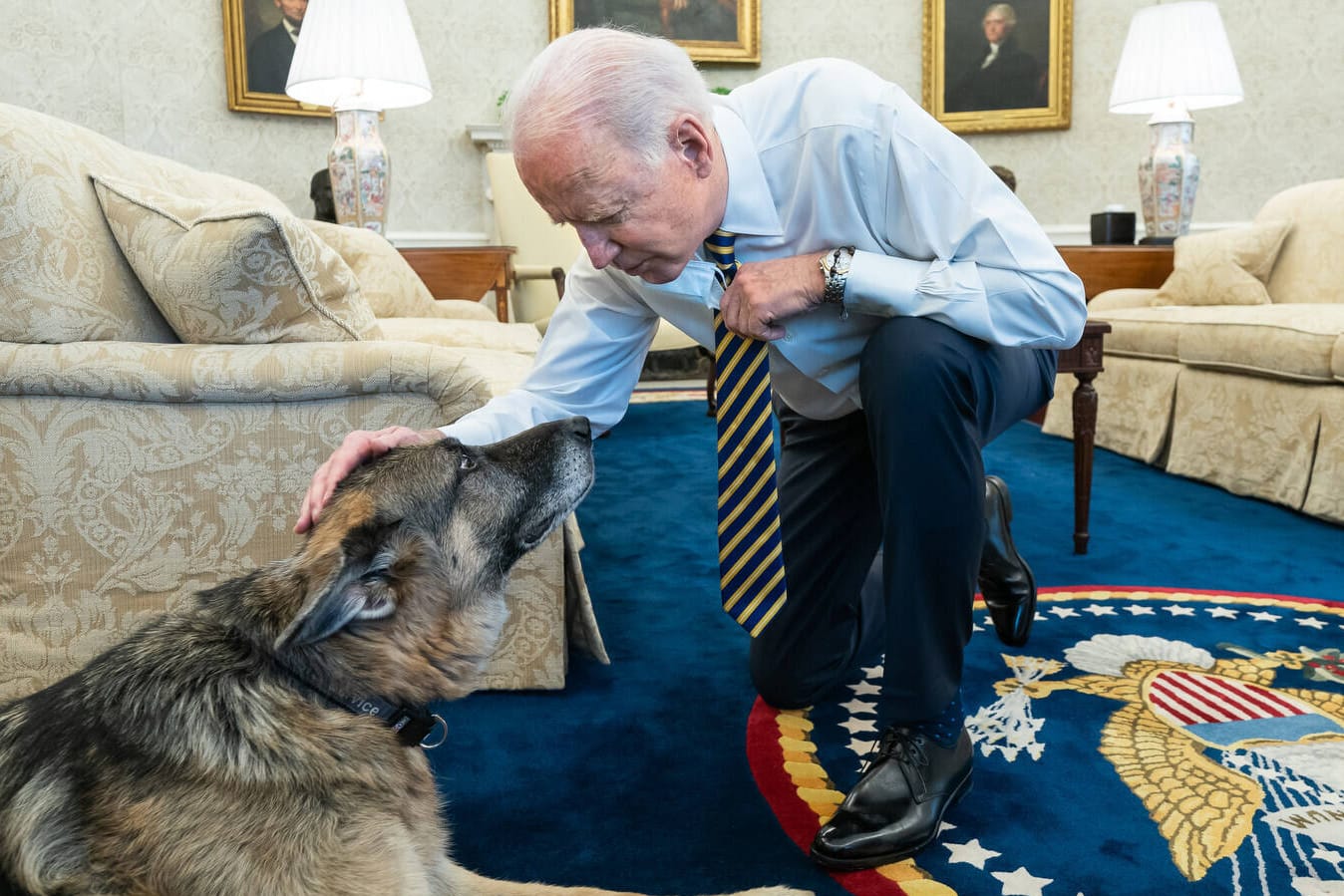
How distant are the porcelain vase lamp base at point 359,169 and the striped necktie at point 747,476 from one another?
3195 millimetres

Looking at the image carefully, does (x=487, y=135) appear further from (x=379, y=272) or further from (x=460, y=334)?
(x=460, y=334)

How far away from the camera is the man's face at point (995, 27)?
5996mm

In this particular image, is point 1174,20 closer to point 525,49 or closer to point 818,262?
point 525,49

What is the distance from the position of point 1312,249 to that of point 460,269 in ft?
12.1

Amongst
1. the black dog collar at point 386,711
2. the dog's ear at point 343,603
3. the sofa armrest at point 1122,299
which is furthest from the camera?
the sofa armrest at point 1122,299

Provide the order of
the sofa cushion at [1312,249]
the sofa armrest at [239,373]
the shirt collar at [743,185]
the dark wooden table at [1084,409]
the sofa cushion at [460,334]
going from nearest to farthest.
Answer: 1. the shirt collar at [743,185]
2. the sofa armrest at [239,373]
3. the dark wooden table at [1084,409]
4. the sofa cushion at [460,334]
5. the sofa cushion at [1312,249]

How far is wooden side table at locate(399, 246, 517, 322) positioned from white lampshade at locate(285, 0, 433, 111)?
82 centimetres

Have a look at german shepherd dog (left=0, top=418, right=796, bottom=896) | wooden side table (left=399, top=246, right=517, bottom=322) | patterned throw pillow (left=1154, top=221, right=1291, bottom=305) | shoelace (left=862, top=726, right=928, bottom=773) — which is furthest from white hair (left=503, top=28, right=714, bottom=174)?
wooden side table (left=399, top=246, right=517, bottom=322)

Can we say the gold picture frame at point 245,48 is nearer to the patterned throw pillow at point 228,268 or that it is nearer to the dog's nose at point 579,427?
the patterned throw pillow at point 228,268

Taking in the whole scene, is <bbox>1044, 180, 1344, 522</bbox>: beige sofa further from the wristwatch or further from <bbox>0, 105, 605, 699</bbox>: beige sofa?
<bbox>0, 105, 605, 699</bbox>: beige sofa

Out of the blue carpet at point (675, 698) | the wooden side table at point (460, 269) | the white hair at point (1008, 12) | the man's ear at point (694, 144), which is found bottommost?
the blue carpet at point (675, 698)

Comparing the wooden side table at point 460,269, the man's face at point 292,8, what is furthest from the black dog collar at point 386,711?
the man's face at point 292,8

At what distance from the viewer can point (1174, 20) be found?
4.59 metres

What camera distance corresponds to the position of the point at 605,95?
1300 millimetres
